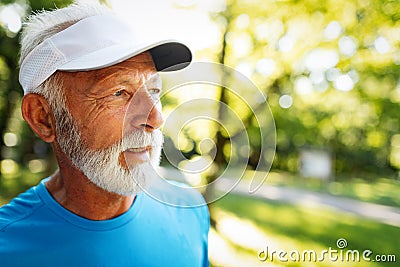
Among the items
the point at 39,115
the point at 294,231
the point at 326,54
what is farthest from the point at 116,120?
the point at 294,231

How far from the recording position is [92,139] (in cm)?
63

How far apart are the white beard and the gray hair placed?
0.11 feet

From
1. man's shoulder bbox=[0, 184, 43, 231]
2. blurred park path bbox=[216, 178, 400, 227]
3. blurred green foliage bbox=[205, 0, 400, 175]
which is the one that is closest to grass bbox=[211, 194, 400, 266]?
blurred park path bbox=[216, 178, 400, 227]

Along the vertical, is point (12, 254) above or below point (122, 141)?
below

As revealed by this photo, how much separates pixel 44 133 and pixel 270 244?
3.05 metres

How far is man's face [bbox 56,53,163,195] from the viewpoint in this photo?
1.92ft

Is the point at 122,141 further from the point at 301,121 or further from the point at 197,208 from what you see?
the point at 301,121

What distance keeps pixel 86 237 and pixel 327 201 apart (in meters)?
5.29

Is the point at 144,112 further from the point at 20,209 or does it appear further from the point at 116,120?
the point at 20,209

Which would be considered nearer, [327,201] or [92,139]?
[92,139]

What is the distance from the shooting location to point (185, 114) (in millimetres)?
611

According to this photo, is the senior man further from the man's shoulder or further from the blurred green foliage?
the blurred green foliage

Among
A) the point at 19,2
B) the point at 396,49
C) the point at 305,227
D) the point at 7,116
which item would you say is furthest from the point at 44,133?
the point at 7,116

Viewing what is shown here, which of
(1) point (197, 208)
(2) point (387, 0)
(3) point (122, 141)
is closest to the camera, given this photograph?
(3) point (122, 141)
